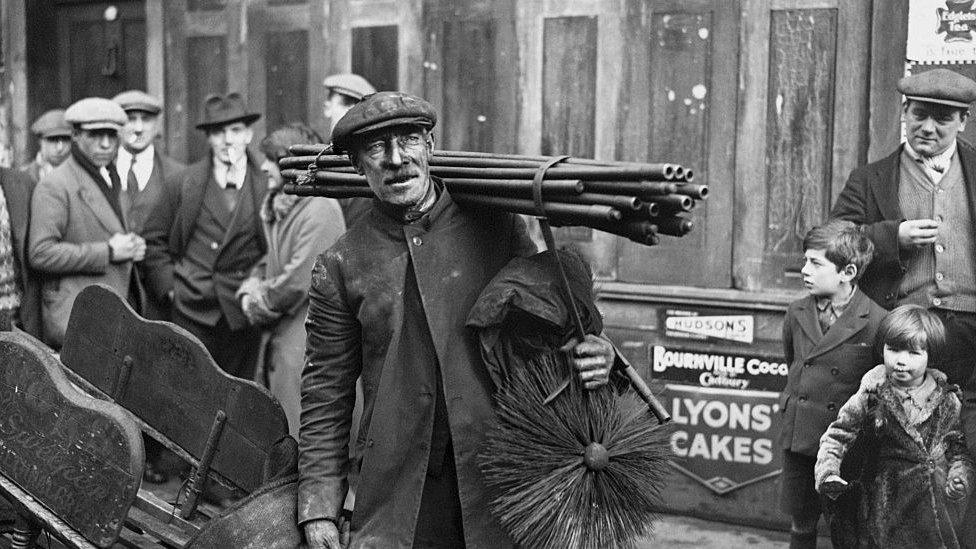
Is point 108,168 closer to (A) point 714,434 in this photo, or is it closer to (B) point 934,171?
(A) point 714,434

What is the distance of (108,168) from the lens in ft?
26.2

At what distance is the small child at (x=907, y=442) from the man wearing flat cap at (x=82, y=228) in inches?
160

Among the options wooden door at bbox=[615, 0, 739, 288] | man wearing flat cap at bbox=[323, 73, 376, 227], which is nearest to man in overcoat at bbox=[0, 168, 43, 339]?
man wearing flat cap at bbox=[323, 73, 376, 227]

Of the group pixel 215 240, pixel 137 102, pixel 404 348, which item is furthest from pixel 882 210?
pixel 137 102

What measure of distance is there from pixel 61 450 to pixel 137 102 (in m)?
4.45

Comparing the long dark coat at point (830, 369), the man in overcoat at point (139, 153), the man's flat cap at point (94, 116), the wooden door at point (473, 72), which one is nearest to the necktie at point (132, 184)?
the man in overcoat at point (139, 153)

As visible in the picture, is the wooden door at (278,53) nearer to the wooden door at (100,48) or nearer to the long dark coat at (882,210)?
the wooden door at (100,48)

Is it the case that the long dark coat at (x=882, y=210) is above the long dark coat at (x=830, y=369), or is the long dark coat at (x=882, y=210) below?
above

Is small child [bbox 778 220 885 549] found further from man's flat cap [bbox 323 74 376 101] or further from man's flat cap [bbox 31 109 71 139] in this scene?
man's flat cap [bbox 31 109 71 139]

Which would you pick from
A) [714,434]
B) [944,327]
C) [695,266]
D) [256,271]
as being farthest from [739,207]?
[256,271]

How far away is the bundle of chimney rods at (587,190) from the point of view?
11.3 ft

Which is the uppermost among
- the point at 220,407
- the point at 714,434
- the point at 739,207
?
the point at 739,207

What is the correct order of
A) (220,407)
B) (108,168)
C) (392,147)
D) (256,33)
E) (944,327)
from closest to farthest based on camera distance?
(392,147)
(220,407)
(944,327)
(108,168)
(256,33)

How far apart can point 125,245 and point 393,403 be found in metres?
3.91
